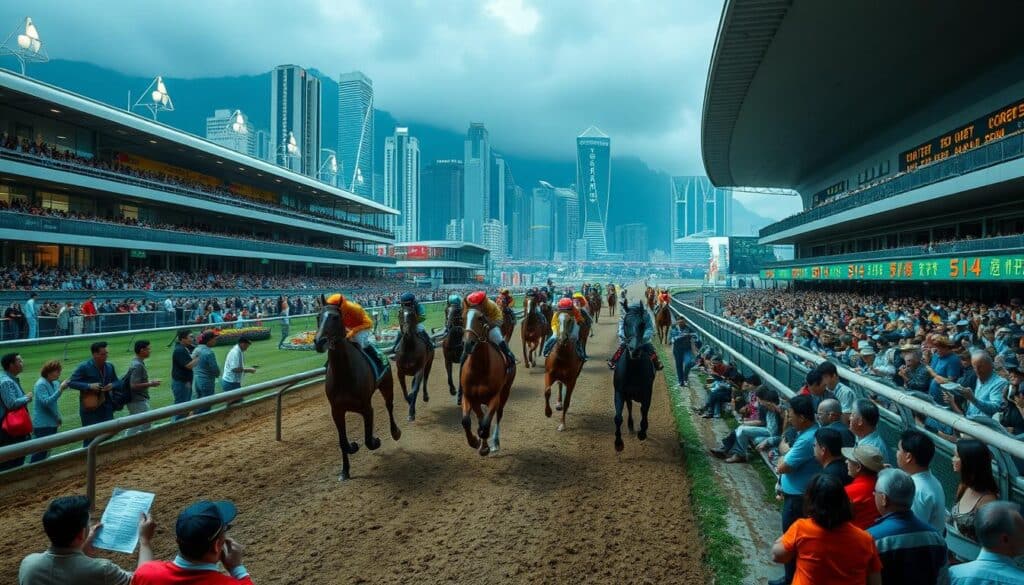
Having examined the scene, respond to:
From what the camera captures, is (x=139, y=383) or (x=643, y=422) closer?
(x=139, y=383)

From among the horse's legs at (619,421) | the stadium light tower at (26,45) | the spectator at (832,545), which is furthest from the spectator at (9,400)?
the stadium light tower at (26,45)

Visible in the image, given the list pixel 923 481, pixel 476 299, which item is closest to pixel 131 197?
pixel 476 299

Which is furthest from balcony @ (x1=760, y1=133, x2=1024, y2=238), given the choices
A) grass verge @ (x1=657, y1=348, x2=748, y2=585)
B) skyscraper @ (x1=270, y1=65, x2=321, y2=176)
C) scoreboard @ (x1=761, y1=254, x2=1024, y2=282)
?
skyscraper @ (x1=270, y1=65, x2=321, y2=176)

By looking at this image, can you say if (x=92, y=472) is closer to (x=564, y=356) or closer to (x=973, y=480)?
(x=564, y=356)

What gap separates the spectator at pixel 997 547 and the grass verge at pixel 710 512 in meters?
2.13

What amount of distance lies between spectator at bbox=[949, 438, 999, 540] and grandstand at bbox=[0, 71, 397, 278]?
33630 mm

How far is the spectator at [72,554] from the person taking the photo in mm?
2271

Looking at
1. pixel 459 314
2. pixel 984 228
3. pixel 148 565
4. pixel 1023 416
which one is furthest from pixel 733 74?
pixel 148 565

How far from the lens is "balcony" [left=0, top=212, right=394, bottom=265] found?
25.7 metres

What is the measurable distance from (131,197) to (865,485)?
134 feet

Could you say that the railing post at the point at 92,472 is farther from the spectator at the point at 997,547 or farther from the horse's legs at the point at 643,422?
the spectator at the point at 997,547

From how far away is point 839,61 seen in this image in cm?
2450

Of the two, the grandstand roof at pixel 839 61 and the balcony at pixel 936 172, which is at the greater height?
the grandstand roof at pixel 839 61

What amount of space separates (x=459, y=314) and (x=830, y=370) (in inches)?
235
